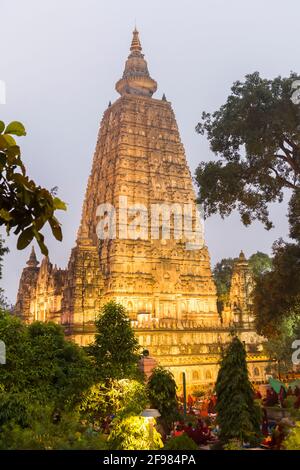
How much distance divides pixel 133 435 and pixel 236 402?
185 inches

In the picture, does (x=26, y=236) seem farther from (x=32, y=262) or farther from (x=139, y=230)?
(x=32, y=262)

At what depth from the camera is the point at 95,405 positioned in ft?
53.4

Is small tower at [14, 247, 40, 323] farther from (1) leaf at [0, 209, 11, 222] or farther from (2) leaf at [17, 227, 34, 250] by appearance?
(1) leaf at [0, 209, 11, 222]

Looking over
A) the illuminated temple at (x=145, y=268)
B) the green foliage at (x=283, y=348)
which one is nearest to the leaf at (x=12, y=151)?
the illuminated temple at (x=145, y=268)

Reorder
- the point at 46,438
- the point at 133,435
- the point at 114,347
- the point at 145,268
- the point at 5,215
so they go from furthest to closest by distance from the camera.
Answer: the point at 145,268
the point at 114,347
the point at 133,435
the point at 46,438
the point at 5,215

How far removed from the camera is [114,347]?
1791 cm

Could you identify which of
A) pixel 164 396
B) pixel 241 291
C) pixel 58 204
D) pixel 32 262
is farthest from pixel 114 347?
pixel 32 262

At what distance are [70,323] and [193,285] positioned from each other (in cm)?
1309

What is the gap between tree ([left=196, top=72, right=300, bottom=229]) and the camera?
704 inches

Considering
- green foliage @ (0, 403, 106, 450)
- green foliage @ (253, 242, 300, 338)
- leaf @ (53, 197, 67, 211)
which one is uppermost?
green foliage @ (253, 242, 300, 338)

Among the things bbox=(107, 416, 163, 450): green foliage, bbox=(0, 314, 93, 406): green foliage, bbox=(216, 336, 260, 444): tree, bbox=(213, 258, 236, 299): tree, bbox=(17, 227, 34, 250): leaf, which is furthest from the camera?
bbox=(213, 258, 236, 299): tree

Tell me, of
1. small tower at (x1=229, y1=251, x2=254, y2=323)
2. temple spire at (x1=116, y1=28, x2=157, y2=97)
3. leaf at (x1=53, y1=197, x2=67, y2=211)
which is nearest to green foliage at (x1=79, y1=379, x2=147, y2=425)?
leaf at (x1=53, y1=197, x2=67, y2=211)

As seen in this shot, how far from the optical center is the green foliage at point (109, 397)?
1577 cm

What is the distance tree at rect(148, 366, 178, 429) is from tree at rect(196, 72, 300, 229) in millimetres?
6890
